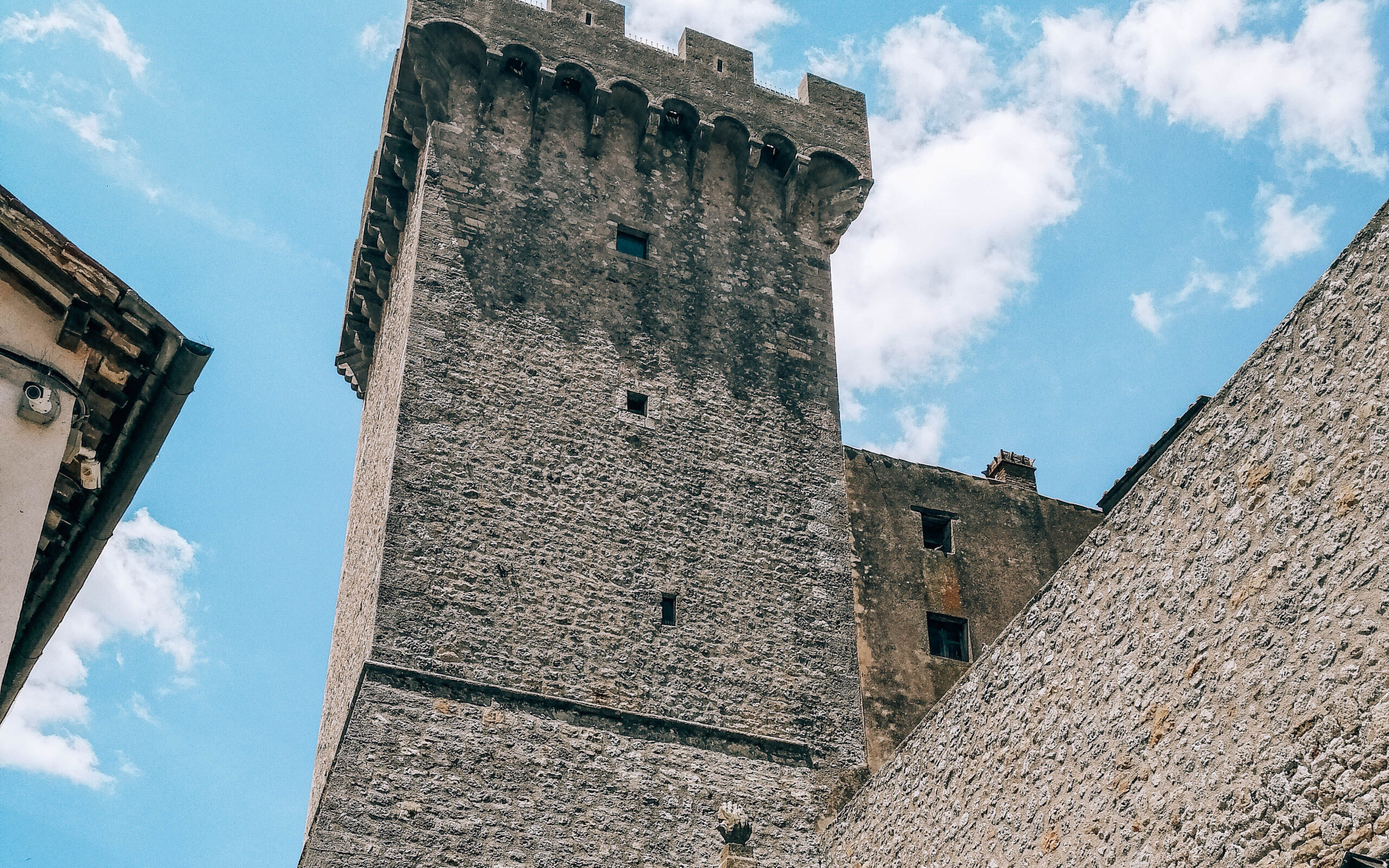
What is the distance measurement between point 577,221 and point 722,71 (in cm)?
317

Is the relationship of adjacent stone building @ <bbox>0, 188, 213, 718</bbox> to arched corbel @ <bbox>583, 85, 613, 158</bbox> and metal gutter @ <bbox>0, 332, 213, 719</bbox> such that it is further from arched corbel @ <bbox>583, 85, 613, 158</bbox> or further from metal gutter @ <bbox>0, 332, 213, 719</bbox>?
arched corbel @ <bbox>583, 85, 613, 158</bbox>

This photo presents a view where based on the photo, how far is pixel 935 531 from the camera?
1730 centimetres

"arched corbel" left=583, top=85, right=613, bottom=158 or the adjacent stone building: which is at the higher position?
"arched corbel" left=583, top=85, right=613, bottom=158

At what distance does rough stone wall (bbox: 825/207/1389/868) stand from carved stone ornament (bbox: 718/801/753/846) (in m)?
2.47

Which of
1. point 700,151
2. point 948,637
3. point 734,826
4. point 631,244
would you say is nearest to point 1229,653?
point 734,826

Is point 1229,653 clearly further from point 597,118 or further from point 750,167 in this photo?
point 597,118

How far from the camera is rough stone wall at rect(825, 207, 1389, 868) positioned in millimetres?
7133

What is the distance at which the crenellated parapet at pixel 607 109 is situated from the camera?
16.2 metres

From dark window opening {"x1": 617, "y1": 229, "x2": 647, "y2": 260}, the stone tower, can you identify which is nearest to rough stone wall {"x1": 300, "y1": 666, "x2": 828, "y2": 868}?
the stone tower

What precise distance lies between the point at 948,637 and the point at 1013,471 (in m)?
3.06

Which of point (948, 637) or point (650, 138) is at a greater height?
point (650, 138)

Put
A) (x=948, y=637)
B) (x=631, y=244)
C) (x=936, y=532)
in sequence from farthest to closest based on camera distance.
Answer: (x=936, y=532) → (x=948, y=637) → (x=631, y=244)

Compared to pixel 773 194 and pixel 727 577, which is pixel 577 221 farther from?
pixel 727 577

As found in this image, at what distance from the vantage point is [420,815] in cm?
1177
